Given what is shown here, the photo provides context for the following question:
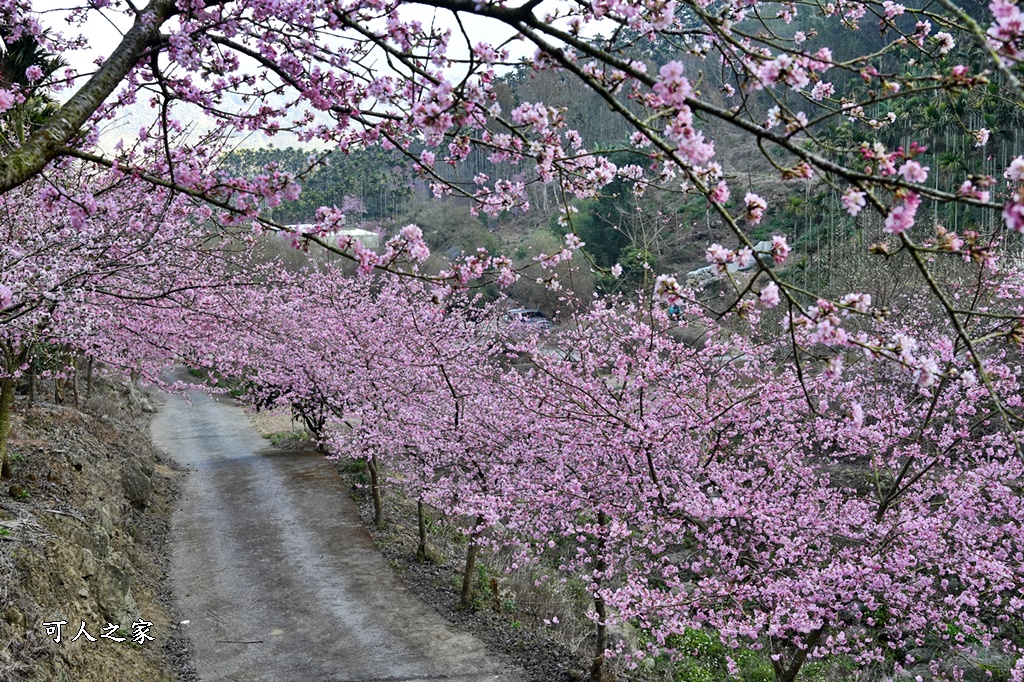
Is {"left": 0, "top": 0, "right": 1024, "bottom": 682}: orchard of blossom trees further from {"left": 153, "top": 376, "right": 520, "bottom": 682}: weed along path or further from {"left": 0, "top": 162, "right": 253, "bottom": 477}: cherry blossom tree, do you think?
{"left": 153, "top": 376, "right": 520, "bottom": 682}: weed along path

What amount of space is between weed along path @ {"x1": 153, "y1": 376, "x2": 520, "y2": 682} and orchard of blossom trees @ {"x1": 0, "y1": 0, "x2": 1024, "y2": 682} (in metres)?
1.62

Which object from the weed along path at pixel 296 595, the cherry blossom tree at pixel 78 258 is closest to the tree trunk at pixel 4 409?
the cherry blossom tree at pixel 78 258

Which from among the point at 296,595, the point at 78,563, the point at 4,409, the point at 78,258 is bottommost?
the point at 296,595

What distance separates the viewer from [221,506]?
16.2 metres

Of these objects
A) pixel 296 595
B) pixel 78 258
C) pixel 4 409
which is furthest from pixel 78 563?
pixel 296 595

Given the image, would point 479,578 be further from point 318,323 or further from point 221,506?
point 318,323

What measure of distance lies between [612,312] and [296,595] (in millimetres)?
6413

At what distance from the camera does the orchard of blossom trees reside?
3158 millimetres

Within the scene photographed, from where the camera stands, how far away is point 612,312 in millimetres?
11516

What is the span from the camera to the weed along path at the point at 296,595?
9.23m

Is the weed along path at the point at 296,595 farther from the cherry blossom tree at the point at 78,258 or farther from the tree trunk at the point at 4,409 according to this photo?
the cherry blossom tree at the point at 78,258

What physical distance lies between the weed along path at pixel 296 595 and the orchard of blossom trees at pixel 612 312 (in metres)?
1.62

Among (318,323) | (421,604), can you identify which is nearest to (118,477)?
(318,323)

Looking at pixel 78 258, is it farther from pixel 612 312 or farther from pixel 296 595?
pixel 612 312
